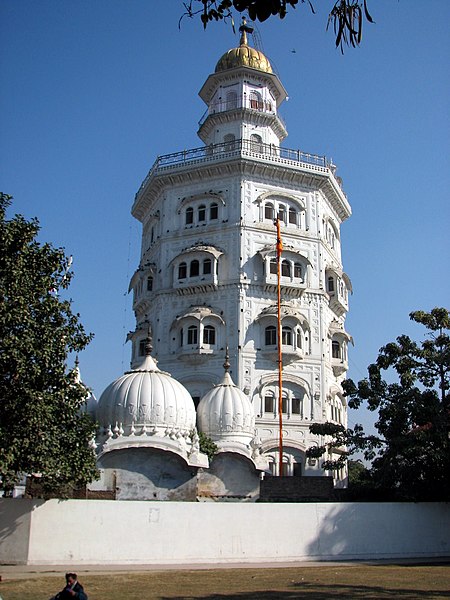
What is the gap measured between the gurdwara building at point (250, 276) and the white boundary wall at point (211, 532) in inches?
446

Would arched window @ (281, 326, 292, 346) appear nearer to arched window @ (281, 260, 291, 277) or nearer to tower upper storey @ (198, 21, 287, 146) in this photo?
arched window @ (281, 260, 291, 277)

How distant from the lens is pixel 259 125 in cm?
4744

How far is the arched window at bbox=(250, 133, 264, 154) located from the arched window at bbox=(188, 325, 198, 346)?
40.8 feet

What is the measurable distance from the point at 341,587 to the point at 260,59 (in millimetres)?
40934

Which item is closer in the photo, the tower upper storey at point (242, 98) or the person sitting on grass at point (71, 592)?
the person sitting on grass at point (71, 592)

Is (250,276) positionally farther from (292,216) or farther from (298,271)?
(292,216)

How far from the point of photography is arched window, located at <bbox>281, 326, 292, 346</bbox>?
3997 cm

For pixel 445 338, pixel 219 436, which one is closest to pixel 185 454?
pixel 219 436

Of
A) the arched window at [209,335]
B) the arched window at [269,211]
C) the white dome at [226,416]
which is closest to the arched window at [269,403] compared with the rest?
the arched window at [209,335]

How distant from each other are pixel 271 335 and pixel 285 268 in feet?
14.5

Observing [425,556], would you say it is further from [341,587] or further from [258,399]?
[258,399]

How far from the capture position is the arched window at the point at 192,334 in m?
40.1

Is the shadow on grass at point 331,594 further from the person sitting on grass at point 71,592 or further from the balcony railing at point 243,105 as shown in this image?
the balcony railing at point 243,105

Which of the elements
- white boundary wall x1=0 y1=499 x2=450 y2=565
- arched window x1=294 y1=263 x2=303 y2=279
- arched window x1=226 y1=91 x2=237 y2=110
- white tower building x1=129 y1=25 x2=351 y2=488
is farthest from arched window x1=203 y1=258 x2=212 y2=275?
white boundary wall x1=0 y1=499 x2=450 y2=565
